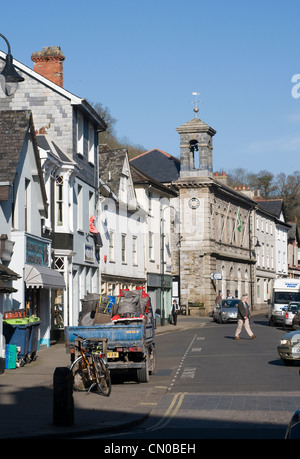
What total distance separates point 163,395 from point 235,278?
201ft

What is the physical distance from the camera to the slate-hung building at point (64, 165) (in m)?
33.6

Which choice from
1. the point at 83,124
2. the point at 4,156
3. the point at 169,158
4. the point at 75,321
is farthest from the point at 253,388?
the point at 169,158

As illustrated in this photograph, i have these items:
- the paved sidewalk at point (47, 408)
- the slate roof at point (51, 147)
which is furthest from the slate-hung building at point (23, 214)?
the paved sidewalk at point (47, 408)

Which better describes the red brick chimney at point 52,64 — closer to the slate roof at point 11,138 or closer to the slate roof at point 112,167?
the slate roof at point 112,167

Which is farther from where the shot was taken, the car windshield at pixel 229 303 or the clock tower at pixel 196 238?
the clock tower at pixel 196 238

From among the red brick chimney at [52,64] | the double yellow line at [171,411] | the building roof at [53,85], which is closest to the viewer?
the double yellow line at [171,411]

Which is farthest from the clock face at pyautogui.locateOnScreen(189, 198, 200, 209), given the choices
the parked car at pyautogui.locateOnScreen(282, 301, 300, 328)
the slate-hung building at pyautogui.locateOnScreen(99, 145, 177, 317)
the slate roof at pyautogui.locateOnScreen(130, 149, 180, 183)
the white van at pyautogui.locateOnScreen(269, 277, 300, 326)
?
the parked car at pyautogui.locateOnScreen(282, 301, 300, 328)

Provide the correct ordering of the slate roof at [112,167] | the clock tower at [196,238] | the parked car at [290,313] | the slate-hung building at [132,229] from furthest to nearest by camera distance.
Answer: the clock tower at [196,238]
the slate roof at [112,167]
the slate-hung building at [132,229]
the parked car at [290,313]

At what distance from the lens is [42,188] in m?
29.3

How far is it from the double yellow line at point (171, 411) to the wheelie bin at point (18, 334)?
6984mm

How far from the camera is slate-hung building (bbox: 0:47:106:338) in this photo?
33625 millimetres

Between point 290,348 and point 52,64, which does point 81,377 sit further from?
point 52,64
